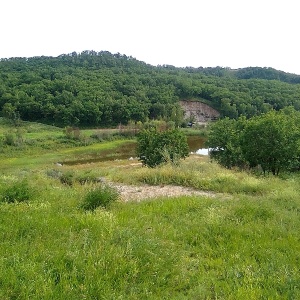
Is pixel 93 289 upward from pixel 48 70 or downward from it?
downward

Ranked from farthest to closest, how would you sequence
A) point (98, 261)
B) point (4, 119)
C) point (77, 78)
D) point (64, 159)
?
1. point (77, 78)
2. point (4, 119)
3. point (64, 159)
4. point (98, 261)

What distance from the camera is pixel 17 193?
7.72 meters

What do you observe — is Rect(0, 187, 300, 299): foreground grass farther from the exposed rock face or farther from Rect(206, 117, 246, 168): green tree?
the exposed rock face

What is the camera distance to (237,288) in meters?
4.01

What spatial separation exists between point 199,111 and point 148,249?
11644 centimetres

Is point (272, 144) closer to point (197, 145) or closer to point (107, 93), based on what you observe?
point (197, 145)

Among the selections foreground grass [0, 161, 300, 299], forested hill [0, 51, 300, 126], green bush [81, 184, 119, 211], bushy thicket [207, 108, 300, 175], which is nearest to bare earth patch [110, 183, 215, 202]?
green bush [81, 184, 119, 211]

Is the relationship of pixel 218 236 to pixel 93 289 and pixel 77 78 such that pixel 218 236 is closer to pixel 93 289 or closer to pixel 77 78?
pixel 93 289

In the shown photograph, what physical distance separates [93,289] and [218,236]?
2758 mm

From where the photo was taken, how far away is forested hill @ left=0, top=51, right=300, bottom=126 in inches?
3460

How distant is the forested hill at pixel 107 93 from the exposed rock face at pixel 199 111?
268 centimetres

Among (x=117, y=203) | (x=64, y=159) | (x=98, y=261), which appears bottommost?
(x=64, y=159)

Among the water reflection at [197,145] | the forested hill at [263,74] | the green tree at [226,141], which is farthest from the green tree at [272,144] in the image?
the forested hill at [263,74]

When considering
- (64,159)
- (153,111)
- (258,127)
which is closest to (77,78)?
(153,111)
